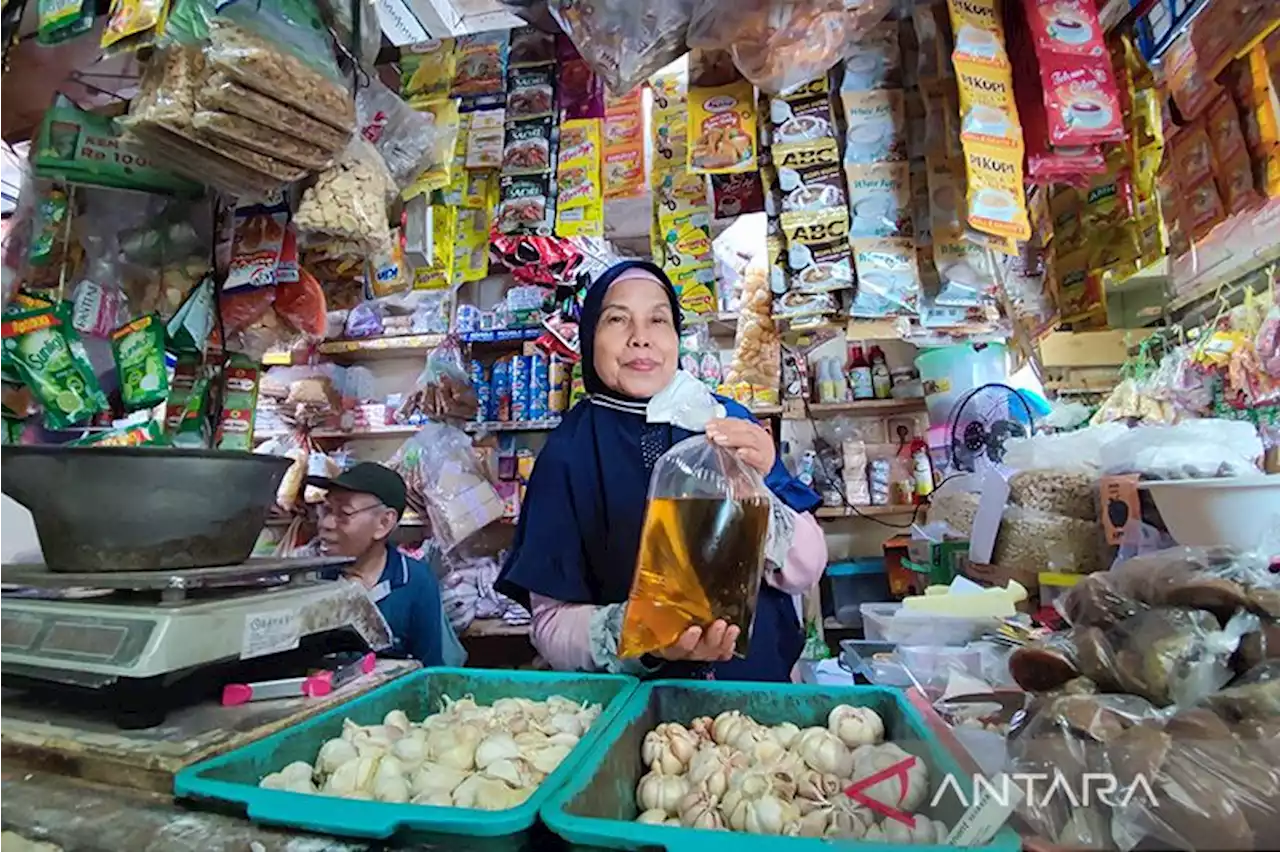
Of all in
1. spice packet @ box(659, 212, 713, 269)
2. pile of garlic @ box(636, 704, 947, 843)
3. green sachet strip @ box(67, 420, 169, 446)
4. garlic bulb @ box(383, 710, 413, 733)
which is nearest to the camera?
pile of garlic @ box(636, 704, 947, 843)

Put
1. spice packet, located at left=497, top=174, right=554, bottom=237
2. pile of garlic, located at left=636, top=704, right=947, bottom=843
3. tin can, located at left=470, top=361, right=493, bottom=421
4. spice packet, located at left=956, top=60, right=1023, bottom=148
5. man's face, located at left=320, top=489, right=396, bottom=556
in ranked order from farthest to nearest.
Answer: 1. tin can, located at left=470, top=361, right=493, bottom=421
2. man's face, located at left=320, top=489, right=396, bottom=556
3. spice packet, located at left=497, top=174, right=554, bottom=237
4. spice packet, located at left=956, top=60, right=1023, bottom=148
5. pile of garlic, located at left=636, top=704, right=947, bottom=843

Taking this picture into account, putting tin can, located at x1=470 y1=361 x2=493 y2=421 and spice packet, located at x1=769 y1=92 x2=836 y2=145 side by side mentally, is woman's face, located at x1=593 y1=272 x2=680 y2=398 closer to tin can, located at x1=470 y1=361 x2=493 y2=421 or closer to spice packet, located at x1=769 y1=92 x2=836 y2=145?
→ spice packet, located at x1=769 y1=92 x2=836 y2=145

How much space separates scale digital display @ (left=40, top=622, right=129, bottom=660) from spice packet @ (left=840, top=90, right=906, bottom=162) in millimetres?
1608

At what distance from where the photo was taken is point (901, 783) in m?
0.61

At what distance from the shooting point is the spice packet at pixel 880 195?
5.11ft

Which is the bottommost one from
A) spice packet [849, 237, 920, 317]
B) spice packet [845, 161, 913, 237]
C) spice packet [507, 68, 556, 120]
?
spice packet [849, 237, 920, 317]

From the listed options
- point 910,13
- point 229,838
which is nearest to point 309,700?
point 229,838

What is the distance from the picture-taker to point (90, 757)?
0.67m

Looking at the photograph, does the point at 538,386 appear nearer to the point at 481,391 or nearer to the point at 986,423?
the point at 481,391

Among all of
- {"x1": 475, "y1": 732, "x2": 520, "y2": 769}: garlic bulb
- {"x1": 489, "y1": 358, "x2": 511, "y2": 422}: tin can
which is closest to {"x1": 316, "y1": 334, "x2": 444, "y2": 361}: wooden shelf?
{"x1": 489, "y1": 358, "x2": 511, "y2": 422}: tin can

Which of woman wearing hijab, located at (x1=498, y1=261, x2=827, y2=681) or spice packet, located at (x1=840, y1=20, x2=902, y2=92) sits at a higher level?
spice packet, located at (x1=840, y1=20, x2=902, y2=92)

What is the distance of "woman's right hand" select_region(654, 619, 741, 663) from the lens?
82 cm

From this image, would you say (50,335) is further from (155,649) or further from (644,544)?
Answer: (644,544)

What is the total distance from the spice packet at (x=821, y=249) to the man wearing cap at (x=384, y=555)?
148cm
